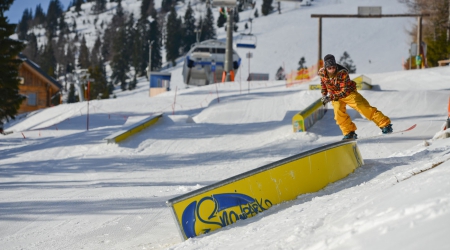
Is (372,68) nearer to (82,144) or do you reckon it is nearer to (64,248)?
(82,144)

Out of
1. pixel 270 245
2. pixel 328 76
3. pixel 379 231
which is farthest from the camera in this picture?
pixel 328 76

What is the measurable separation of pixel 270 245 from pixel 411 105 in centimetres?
1467

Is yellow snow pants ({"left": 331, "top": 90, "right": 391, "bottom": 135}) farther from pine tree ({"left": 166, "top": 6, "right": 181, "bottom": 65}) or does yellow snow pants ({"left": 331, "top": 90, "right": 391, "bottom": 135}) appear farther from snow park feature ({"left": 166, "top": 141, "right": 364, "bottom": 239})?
pine tree ({"left": 166, "top": 6, "right": 181, "bottom": 65})

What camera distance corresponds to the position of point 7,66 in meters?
23.5

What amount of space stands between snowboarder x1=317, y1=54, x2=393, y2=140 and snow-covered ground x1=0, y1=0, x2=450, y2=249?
87 cm

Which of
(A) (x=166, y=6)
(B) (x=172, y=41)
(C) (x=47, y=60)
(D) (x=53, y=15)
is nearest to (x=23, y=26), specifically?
(D) (x=53, y=15)

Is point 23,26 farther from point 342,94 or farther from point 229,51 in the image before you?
point 342,94

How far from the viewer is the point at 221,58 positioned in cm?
4266

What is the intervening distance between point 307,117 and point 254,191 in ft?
27.3

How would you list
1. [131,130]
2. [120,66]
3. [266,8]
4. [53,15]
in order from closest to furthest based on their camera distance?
1. [131,130]
2. [120,66]
3. [266,8]
4. [53,15]

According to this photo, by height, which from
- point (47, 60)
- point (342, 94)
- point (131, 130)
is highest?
point (47, 60)

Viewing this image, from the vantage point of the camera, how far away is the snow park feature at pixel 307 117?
1330 cm

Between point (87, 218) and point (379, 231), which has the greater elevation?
point (379, 231)

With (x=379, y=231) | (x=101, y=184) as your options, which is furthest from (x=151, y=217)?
(x=379, y=231)
